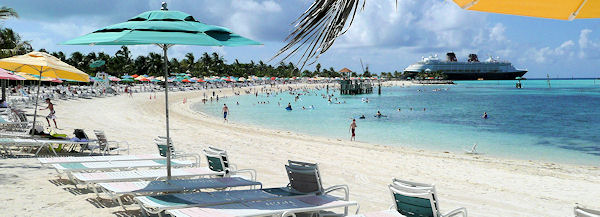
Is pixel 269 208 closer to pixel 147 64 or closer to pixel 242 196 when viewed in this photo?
pixel 242 196

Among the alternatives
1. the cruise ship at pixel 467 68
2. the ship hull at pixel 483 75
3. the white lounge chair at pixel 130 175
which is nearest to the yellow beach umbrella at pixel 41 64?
the white lounge chair at pixel 130 175

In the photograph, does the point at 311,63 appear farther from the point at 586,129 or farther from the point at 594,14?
the point at 586,129

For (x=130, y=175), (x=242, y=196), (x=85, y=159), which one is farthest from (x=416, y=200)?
(x=85, y=159)

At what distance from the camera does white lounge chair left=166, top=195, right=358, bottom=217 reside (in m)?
4.53

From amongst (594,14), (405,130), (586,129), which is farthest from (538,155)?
(594,14)

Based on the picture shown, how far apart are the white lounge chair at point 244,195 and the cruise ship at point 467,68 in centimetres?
15795

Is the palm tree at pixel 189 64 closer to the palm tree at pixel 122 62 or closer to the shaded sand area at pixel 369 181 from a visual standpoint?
the palm tree at pixel 122 62

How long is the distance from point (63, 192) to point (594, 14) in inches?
247

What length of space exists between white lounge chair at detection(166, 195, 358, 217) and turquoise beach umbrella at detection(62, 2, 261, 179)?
1.68 metres

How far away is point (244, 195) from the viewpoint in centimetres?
538

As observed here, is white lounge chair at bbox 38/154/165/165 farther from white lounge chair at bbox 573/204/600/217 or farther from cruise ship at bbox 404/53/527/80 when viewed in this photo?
cruise ship at bbox 404/53/527/80

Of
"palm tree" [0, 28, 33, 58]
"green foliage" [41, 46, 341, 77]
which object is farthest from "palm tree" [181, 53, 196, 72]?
"palm tree" [0, 28, 33, 58]

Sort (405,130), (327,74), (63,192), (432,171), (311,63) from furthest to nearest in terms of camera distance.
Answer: (327,74), (405,130), (432,171), (63,192), (311,63)

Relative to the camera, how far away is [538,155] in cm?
1973
